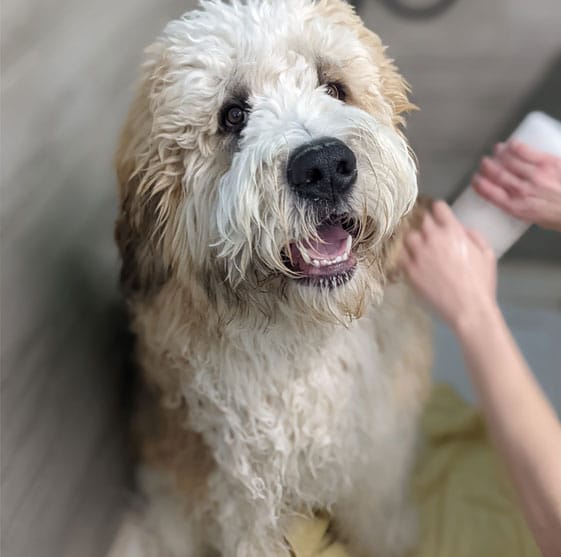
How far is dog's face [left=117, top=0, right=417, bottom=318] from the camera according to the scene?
26.3 inches

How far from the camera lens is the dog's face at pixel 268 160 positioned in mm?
667

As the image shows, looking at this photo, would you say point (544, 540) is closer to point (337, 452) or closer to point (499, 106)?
point (337, 452)

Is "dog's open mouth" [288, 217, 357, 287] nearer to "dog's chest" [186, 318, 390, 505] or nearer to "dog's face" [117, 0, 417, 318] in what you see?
"dog's face" [117, 0, 417, 318]

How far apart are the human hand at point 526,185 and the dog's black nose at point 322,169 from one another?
32 cm

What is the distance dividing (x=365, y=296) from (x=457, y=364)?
0.78m

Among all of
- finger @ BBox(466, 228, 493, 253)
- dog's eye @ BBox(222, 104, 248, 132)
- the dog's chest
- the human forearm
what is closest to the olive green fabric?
the dog's chest

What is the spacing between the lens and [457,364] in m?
1.47

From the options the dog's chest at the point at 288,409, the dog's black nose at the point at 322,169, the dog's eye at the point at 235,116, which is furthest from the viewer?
the dog's chest at the point at 288,409

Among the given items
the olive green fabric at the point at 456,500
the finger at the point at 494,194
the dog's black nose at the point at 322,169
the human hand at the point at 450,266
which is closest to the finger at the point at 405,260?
the human hand at the point at 450,266

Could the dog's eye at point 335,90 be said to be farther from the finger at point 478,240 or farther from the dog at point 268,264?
the finger at point 478,240

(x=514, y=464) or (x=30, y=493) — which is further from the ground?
(x=514, y=464)

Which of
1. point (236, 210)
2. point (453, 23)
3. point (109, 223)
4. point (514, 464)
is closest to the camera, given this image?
point (236, 210)

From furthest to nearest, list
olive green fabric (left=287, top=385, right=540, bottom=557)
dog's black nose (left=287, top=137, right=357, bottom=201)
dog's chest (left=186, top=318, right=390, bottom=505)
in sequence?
olive green fabric (left=287, top=385, right=540, bottom=557)
dog's chest (left=186, top=318, right=390, bottom=505)
dog's black nose (left=287, top=137, right=357, bottom=201)

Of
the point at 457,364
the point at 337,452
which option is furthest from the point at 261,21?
the point at 457,364
